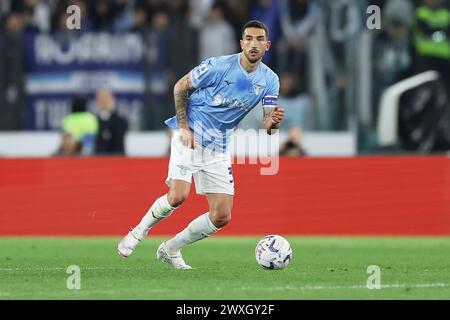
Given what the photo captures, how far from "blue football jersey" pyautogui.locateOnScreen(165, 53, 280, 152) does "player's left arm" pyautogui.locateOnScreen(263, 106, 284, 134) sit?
130mm

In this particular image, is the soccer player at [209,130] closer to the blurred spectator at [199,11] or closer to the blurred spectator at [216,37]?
the blurred spectator at [216,37]

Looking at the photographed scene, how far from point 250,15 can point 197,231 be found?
9.26 metres

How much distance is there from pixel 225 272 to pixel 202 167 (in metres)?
1.01

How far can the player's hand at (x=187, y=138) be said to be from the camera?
1196 centimetres

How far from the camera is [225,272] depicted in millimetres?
11828

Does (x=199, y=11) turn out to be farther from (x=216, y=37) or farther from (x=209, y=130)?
(x=209, y=130)

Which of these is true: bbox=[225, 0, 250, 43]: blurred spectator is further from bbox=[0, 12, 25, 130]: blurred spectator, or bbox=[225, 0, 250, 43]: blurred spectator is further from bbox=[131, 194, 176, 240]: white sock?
bbox=[131, 194, 176, 240]: white sock

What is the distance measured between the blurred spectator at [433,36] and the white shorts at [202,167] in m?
9.06

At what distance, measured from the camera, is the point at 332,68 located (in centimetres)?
2025

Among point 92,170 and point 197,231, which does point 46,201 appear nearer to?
point 92,170

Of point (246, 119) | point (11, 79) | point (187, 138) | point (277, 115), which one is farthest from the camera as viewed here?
point (11, 79)

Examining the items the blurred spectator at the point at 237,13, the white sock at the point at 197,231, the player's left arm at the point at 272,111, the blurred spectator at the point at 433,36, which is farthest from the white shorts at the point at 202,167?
the blurred spectator at the point at 433,36

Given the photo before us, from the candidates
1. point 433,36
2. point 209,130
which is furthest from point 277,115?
point 433,36

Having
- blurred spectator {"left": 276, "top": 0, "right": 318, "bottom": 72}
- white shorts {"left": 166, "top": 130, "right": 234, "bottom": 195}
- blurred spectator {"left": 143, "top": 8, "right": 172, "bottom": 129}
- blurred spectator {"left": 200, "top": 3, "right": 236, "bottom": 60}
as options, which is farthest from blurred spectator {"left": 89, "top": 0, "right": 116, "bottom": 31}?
white shorts {"left": 166, "top": 130, "right": 234, "bottom": 195}
